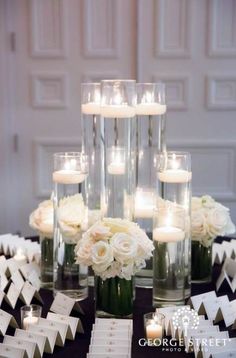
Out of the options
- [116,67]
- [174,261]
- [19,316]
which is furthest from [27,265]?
[116,67]

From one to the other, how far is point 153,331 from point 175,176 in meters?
0.43

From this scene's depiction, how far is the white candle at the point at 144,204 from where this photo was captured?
1.61 metres

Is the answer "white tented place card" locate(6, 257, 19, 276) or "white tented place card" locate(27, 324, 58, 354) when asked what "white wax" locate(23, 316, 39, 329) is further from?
"white tented place card" locate(6, 257, 19, 276)

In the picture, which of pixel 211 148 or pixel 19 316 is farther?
pixel 211 148

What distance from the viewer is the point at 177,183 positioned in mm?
1522

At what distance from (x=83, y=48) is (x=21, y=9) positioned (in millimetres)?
412

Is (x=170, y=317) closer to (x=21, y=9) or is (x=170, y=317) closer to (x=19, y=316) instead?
(x=19, y=316)

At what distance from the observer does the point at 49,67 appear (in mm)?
3281

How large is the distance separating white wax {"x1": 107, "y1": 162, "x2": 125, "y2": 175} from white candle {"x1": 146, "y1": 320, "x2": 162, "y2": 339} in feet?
1.32

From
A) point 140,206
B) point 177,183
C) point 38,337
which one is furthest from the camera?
point 140,206

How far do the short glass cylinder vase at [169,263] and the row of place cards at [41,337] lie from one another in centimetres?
24

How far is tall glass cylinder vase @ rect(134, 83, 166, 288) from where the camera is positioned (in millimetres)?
1609

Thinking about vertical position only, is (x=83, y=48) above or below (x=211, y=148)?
above

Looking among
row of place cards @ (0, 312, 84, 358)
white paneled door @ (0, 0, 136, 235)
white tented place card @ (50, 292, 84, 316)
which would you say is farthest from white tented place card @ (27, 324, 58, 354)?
white paneled door @ (0, 0, 136, 235)
